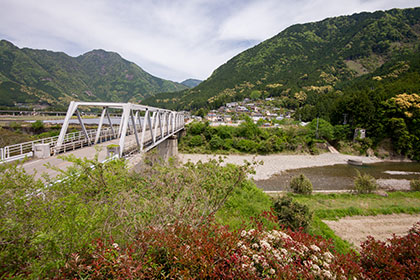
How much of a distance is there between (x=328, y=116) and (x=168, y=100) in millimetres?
120613

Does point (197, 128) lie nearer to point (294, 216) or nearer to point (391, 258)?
point (294, 216)

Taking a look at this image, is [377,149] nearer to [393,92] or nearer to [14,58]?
[393,92]

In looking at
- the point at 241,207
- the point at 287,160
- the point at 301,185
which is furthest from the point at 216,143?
the point at 241,207

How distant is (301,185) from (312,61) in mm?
162816

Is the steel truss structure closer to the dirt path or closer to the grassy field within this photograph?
the grassy field

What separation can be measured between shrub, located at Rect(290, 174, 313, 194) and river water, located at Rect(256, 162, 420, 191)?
187 cm

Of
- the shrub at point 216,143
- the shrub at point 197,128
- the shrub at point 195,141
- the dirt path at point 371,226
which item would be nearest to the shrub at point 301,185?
the dirt path at point 371,226

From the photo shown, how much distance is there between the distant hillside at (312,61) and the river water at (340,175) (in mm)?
56697

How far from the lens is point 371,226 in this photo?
11.2 metres

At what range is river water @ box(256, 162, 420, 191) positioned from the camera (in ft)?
65.5

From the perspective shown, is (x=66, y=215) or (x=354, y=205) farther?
(x=354, y=205)

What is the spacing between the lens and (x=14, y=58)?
146 metres

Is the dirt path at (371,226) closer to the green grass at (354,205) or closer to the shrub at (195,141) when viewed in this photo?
the green grass at (354,205)

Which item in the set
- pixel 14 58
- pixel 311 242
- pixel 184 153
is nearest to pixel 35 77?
pixel 14 58
